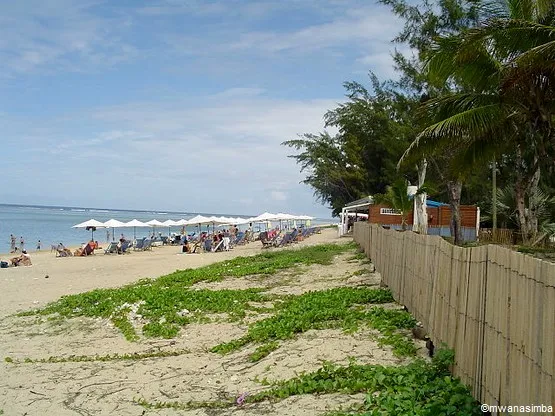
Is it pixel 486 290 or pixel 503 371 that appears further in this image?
pixel 486 290

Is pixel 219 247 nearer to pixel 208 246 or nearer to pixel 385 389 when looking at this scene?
pixel 208 246

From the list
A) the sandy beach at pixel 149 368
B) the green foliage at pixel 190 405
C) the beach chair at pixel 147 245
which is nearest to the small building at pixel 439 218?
the beach chair at pixel 147 245

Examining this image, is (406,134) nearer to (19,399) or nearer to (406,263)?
(406,263)

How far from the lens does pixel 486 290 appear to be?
12.4ft

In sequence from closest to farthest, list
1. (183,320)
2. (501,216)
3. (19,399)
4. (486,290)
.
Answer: (486,290) < (19,399) < (183,320) < (501,216)

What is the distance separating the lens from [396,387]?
14.5ft

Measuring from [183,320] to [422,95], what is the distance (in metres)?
19.1

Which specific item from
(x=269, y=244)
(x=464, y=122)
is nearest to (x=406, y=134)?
(x=269, y=244)

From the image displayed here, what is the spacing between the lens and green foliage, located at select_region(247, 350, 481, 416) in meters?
3.89

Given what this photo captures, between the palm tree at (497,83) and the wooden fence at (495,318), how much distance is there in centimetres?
434

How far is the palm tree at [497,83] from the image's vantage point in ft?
29.1

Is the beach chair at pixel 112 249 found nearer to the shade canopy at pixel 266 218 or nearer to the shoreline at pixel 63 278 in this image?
the shoreline at pixel 63 278

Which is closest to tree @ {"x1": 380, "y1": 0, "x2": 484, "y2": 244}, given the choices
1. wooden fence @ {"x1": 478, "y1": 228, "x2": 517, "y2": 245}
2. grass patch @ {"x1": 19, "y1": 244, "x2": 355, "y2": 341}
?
wooden fence @ {"x1": 478, "y1": 228, "x2": 517, "y2": 245}

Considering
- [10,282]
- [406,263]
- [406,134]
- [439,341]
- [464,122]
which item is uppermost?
[406,134]
